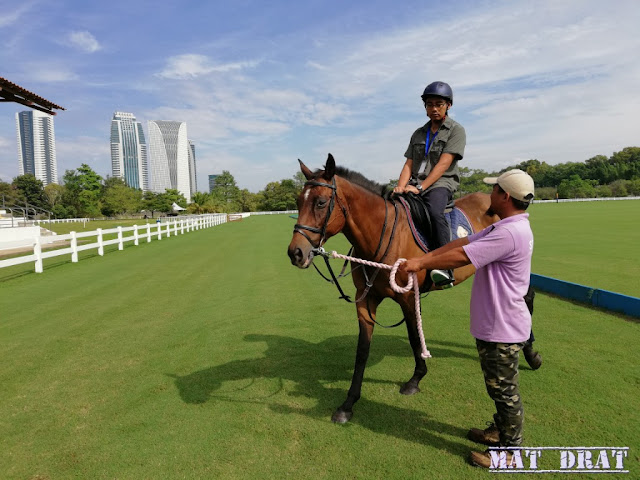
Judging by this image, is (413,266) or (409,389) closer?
(413,266)

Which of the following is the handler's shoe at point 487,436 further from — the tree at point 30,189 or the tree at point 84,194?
the tree at point 30,189

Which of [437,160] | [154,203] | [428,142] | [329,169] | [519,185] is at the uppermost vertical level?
[154,203]

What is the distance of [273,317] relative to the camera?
6.51 metres

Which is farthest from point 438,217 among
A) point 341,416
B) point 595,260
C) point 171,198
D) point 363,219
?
point 171,198

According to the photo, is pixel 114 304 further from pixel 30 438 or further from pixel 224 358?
pixel 30 438

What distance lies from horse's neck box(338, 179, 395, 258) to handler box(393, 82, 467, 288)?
1.32 feet

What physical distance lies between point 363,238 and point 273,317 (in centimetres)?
357

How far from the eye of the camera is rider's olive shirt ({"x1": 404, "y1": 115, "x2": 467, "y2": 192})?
4.00m

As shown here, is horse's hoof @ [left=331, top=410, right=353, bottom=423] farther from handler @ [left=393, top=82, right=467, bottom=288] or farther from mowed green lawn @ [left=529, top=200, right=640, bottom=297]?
mowed green lawn @ [left=529, top=200, right=640, bottom=297]

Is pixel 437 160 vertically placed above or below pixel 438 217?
above

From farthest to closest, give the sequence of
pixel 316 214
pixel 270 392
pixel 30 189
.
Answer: pixel 30 189
pixel 270 392
pixel 316 214

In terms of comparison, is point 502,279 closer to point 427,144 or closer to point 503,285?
point 503,285

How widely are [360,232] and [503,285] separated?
130 centimetres

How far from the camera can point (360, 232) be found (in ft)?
11.2
